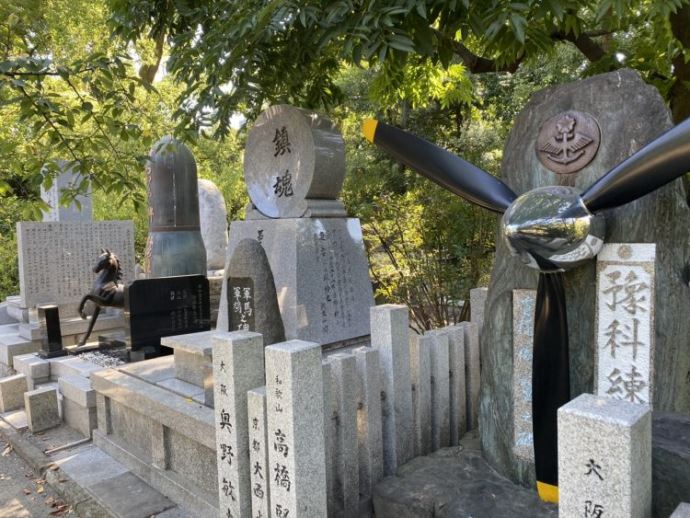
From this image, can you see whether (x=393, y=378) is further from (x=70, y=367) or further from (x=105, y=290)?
(x=105, y=290)

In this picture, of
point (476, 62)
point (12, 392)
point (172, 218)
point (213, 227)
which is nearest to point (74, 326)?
point (12, 392)

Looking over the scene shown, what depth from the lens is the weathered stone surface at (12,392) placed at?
5777 millimetres

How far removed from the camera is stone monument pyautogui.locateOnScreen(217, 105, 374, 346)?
16.1 ft

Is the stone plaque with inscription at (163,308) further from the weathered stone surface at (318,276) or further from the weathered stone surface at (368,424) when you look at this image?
the weathered stone surface at (368,424)

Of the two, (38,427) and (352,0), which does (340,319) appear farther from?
(38,427)

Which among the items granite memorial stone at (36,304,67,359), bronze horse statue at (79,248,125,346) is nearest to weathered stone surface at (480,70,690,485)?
bronze horse statue at (79,248,125,346)

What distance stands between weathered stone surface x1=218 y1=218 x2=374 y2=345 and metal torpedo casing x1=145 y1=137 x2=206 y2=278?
307 centimetres

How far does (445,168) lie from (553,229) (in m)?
0.89

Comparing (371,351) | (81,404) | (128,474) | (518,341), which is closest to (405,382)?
(371,351)

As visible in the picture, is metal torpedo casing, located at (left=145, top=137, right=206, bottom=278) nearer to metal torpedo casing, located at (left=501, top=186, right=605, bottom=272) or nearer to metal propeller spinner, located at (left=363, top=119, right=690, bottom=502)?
metal propeller spinner, located at (left=363, top=119, right=690, bottom=502)

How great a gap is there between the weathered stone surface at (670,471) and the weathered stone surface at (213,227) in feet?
35.9

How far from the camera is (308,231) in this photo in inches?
198

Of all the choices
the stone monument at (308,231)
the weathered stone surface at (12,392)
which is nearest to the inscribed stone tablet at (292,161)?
the stone monument at (308,231)

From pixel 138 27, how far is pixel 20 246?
4.36 meters
